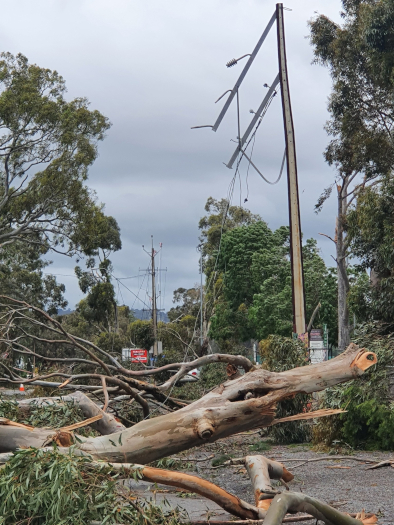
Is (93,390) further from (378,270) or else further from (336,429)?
(378,270)

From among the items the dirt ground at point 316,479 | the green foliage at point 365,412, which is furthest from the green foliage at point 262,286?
the dirt ground at point 316,479

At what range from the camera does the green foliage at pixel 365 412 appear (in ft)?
30.3

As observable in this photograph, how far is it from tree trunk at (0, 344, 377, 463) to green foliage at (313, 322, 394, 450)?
315 centimetres

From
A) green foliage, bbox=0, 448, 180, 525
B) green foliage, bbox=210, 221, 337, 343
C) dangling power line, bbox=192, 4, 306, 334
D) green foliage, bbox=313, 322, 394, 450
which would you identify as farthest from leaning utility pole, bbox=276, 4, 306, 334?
green foliage, bbox=210, 221, 337, 343

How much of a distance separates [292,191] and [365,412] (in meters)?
5.04

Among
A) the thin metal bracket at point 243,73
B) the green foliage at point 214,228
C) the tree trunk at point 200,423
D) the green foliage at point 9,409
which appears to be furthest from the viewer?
the green foliage at point 214,228

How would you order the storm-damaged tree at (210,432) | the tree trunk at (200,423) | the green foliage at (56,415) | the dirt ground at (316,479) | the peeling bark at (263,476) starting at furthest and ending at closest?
the green foliage at (56,415) < the dirt ground at (316,479) < the tree trunk at (200,423) < the peeling bark at (263,476) < the storm-damaged tree at (210,432)

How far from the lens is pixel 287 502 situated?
3963 mm

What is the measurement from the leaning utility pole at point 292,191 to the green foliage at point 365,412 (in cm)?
224

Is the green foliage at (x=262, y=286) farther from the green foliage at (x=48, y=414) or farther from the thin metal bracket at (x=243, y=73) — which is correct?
the green foliage at (x=48, y=414)

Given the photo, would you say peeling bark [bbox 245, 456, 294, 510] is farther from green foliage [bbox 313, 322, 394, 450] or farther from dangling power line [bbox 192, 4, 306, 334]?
dangling power line [bbox 192, 4, 306, 334]

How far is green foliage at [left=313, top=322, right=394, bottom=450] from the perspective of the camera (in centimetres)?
923

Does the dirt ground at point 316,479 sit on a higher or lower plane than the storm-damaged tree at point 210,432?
lower

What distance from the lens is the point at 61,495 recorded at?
12.5 ft
